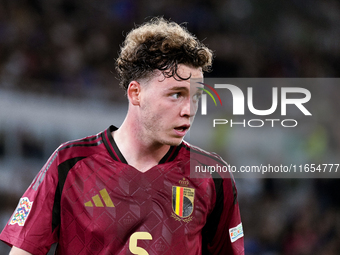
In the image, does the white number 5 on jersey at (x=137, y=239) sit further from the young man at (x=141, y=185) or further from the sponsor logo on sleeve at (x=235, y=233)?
the sponsor logo on sleeve at (x=235, y=233)

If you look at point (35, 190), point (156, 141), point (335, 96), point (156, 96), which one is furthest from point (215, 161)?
point (335, 96)

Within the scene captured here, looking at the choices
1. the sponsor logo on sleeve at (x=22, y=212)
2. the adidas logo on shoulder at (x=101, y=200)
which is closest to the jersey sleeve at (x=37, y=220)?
the sponsor logo on sleeve at (x=22, y=212)

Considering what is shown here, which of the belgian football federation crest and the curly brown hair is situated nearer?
the curly brown hair

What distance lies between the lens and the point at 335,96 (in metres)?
6.18

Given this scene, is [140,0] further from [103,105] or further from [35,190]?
[35,190]

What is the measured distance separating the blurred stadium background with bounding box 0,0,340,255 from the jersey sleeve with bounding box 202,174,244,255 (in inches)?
112

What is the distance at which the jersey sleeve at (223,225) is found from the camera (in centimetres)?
255

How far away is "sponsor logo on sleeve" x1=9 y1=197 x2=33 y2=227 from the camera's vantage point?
232 cm

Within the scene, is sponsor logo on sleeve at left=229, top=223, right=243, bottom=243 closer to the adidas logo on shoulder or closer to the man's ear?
the adidas logo on shoulder

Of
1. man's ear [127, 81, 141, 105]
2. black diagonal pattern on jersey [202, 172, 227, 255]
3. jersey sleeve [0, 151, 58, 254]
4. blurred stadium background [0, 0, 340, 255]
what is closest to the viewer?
jersey sleeve [0, 151, 58, 254]

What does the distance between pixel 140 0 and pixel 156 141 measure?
4.16m

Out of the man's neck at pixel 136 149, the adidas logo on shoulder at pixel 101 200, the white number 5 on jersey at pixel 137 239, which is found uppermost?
the man's neck at pixel 136 149

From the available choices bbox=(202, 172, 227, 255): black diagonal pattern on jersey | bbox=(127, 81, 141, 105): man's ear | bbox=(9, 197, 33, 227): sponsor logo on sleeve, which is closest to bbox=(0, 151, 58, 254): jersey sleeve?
bbox=(9, 197, 33, 227): sponsor logo on sleeve

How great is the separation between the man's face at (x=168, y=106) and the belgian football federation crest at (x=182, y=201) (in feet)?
1.13
